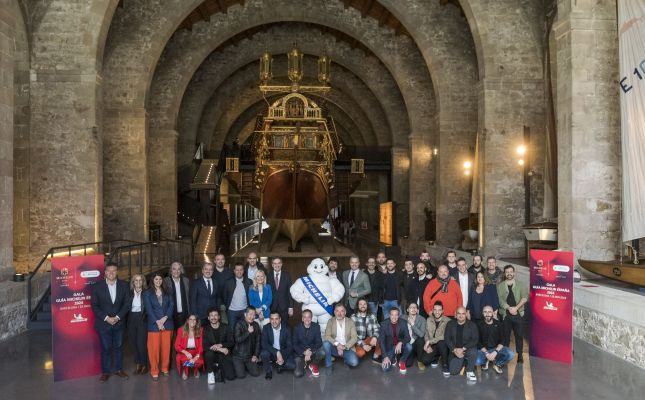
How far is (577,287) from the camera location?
7.11 m

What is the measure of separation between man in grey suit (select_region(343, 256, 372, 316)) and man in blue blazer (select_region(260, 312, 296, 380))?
1.27m

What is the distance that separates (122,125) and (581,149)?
42.3 feet

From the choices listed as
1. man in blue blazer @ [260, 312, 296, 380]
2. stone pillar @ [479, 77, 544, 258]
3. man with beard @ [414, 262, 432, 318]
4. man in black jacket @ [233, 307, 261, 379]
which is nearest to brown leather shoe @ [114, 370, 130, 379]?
man in black jacket @ [233, 307, 261, 379]

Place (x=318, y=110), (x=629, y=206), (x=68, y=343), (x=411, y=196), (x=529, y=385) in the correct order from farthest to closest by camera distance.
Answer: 1. (x=411, y=196)
2. (x=318, y=110)
3. (x=629, y=206)
4. (x=68, y=343)
5. (x=529, y=385)

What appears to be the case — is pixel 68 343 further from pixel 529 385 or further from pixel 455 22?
pixel 455 22

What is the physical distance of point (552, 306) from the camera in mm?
6223

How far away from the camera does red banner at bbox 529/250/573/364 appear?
6.07 meters

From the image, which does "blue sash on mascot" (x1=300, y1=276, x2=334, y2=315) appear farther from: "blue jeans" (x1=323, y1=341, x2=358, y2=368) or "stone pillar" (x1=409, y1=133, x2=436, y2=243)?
"stone pillar" (x1=409, y1=133, x2=436, y2=243)

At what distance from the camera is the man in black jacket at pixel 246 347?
→ 561 centimetres

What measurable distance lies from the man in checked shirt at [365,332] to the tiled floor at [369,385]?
18 centimetres

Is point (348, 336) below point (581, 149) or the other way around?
below

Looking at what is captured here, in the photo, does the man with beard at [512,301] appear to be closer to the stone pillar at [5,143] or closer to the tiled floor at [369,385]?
the tiled floor at [369,385]

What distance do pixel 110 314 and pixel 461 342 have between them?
3761 mm

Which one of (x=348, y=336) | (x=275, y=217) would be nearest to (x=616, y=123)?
(x=348, y=336)
